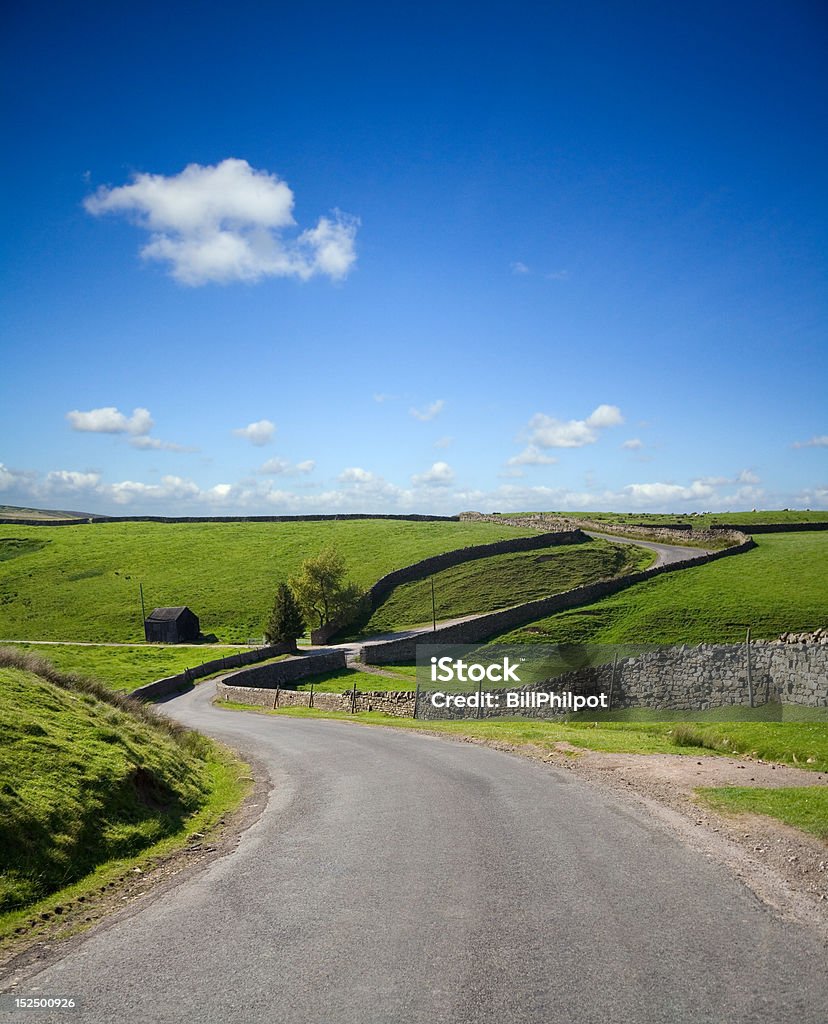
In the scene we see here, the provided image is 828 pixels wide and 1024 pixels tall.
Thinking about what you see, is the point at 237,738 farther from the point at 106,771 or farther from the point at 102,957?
the point at 102,957

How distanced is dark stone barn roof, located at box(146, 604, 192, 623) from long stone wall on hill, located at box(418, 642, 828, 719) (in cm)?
4085

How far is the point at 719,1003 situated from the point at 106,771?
10971 mm

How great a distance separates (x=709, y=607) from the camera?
49.4 meters

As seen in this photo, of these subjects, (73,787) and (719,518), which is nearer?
(73,787)

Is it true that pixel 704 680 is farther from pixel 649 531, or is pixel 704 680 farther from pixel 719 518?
pixel 719 518

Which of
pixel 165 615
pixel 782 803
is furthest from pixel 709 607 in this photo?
pixel 165 615

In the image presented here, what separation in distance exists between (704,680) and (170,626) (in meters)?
51.1

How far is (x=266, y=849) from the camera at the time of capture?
450 inches

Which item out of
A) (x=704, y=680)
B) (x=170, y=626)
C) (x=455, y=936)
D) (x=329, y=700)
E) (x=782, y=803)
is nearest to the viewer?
(x=455, y=936)

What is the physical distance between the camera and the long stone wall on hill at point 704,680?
29859mm

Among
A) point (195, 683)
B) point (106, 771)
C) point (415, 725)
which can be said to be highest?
point (106, 771)

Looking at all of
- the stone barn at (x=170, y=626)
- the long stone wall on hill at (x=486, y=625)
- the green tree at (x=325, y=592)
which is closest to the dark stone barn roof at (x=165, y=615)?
the stone barn at (x=170, y=626)

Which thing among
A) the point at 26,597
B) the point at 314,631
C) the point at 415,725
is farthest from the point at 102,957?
the point at 26,597

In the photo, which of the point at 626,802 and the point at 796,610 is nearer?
the point at 626,802
